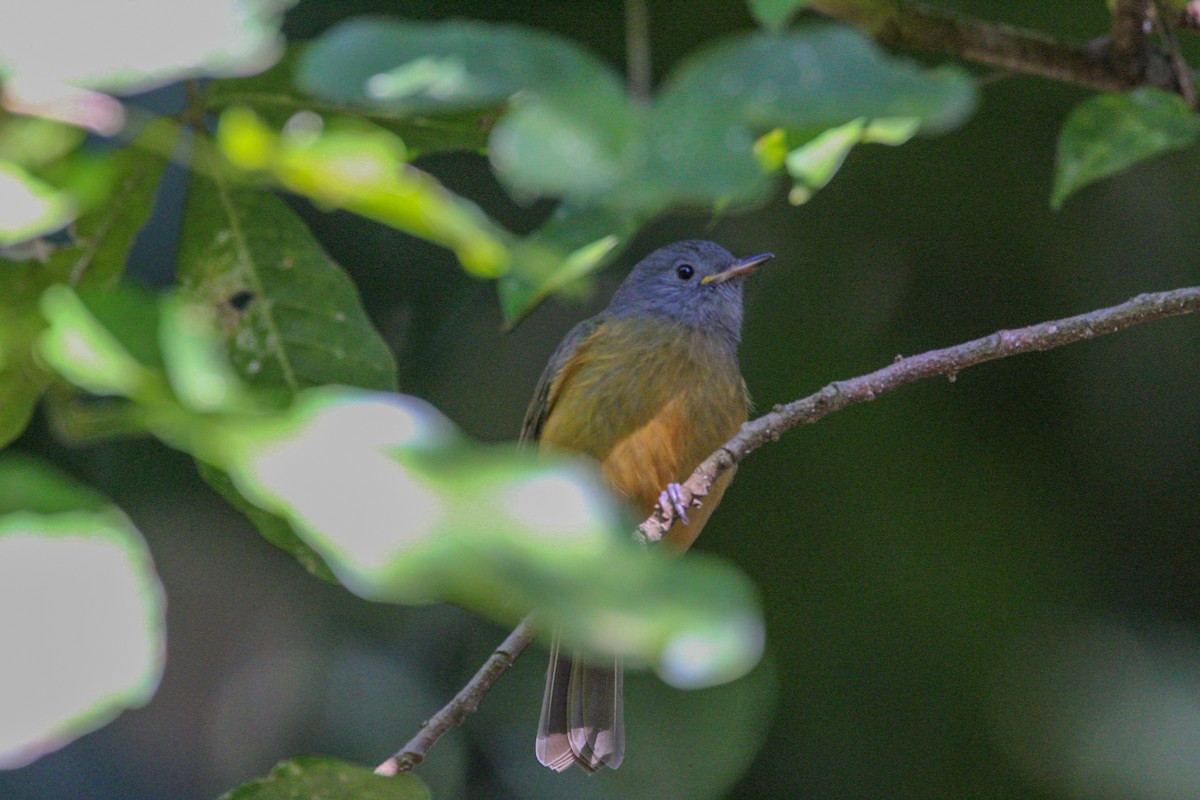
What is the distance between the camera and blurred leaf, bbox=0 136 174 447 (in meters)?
1.07

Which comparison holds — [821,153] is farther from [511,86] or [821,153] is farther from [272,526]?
[511,86]

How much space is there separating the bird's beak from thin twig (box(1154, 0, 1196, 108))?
78.3 inches

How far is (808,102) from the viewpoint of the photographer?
95cm

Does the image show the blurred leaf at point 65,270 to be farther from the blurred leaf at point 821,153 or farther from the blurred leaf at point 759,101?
the blurred leaf at point 821,153

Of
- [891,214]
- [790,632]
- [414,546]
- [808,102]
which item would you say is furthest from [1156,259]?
[414,546]

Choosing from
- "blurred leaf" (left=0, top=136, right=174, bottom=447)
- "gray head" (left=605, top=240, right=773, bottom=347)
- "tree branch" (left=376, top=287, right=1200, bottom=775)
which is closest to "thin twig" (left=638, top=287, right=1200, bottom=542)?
"tree branch" (left=376, top=287, right=1200, bottom=775)

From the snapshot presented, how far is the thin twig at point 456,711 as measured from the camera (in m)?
1.92

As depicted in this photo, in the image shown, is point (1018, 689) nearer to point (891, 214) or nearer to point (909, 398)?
point (909, 398)

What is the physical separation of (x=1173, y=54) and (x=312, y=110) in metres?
1.87

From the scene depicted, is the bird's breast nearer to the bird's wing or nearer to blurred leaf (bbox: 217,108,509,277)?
the bird's wing

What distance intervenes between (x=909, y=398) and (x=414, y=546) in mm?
4455

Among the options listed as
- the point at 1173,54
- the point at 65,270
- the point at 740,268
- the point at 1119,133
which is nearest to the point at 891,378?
the point at 1119,133

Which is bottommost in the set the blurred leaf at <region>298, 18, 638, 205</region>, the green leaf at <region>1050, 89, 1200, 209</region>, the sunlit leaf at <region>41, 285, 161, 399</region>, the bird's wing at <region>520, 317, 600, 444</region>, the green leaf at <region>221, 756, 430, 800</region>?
the bird's wing at <region>520, 317, 600, 444</region>

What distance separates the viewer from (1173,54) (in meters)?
2.75
